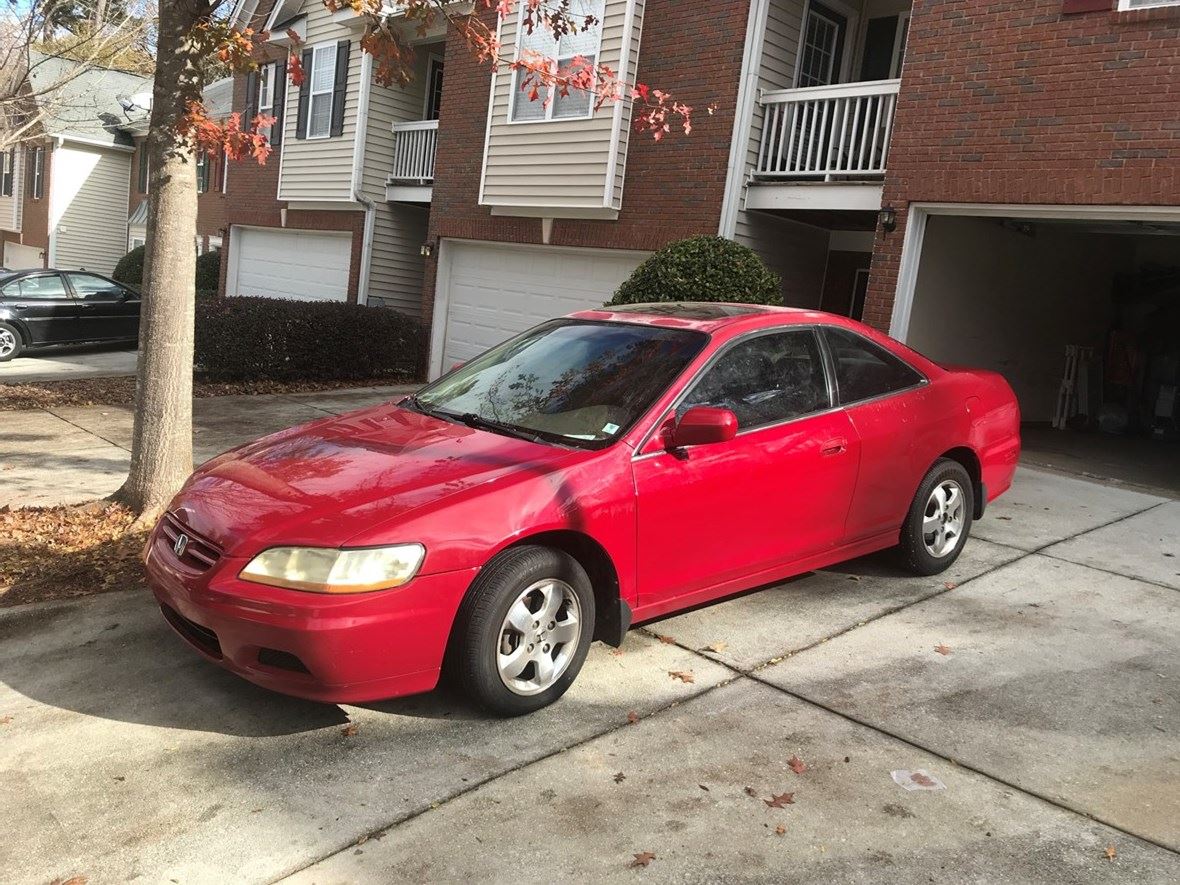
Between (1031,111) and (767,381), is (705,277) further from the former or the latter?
(767,381)

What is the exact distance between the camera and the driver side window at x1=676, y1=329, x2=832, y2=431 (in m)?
4.45

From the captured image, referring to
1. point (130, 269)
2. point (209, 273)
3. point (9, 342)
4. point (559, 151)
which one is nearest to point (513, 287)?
point (559, 151)

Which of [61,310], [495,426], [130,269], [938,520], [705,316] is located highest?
[705,316]

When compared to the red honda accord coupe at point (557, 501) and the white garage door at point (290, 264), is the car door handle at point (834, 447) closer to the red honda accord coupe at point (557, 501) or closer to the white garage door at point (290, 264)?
the red honda accord coupe at point (557, 501)

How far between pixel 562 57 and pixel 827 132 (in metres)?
3.80

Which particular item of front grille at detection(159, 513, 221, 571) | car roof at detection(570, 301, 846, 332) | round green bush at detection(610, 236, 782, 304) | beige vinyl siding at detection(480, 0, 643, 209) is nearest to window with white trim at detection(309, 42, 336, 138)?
beige vinyl siding at detection(480, 0, 643, 209)

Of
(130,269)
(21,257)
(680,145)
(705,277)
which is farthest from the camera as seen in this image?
(21,257)

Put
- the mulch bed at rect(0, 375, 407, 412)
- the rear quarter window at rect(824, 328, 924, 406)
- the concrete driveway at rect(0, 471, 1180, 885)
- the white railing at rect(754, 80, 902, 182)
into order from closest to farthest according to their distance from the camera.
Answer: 1. the concrete driveway at rect(0, 471, 1180, 885)
2. the rear quarter window at rect(824, 328, 924, 406)
3. the white railing at rect(754, 80, 902, 182)
4. the mulch bed at rect(0, 375, 407, 412)

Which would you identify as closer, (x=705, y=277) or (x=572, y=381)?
(x=572, y=381)

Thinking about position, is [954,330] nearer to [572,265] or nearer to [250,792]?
[572,265]

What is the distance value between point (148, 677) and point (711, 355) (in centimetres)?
278

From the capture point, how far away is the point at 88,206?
32.2 metres

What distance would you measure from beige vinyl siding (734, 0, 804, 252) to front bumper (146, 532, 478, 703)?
8.35 meters

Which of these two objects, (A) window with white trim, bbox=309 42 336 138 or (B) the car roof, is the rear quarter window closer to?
(B) the car roof
